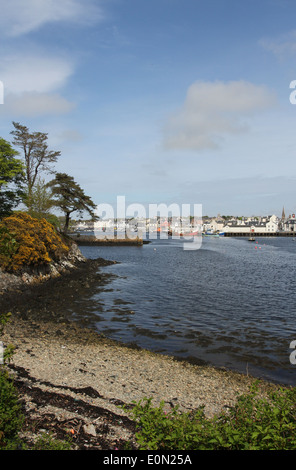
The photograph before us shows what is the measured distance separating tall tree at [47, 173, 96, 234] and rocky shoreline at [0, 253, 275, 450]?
41457mm

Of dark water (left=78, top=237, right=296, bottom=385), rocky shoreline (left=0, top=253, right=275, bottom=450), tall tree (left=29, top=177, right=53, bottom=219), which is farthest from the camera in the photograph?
tall tree (left=29, top=177, right=53, bottom=219)

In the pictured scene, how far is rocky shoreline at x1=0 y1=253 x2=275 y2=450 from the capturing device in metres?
8.34

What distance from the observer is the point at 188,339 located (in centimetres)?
1731

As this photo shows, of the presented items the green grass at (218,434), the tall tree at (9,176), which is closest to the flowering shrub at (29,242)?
the tall tree at (9,176)

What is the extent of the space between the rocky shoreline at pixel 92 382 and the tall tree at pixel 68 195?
1632 inches

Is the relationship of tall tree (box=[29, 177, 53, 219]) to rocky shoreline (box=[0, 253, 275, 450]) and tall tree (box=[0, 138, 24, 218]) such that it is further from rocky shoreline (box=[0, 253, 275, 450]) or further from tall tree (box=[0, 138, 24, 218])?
rocky shoreline (box=[0, 253, 275, 450])

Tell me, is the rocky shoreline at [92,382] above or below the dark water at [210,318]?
above

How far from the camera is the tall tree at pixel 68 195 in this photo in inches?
2270

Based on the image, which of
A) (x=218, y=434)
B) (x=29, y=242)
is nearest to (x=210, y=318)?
(x=218, y=434)

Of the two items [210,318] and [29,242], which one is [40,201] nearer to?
[29,242]

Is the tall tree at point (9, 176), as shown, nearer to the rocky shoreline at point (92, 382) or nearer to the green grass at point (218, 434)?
the rocky shoreline at point (92, 382)

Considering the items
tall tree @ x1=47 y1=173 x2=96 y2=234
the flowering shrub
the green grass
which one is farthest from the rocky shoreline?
tall tree @ x1=47 y1=173 x2=96 y2=234
